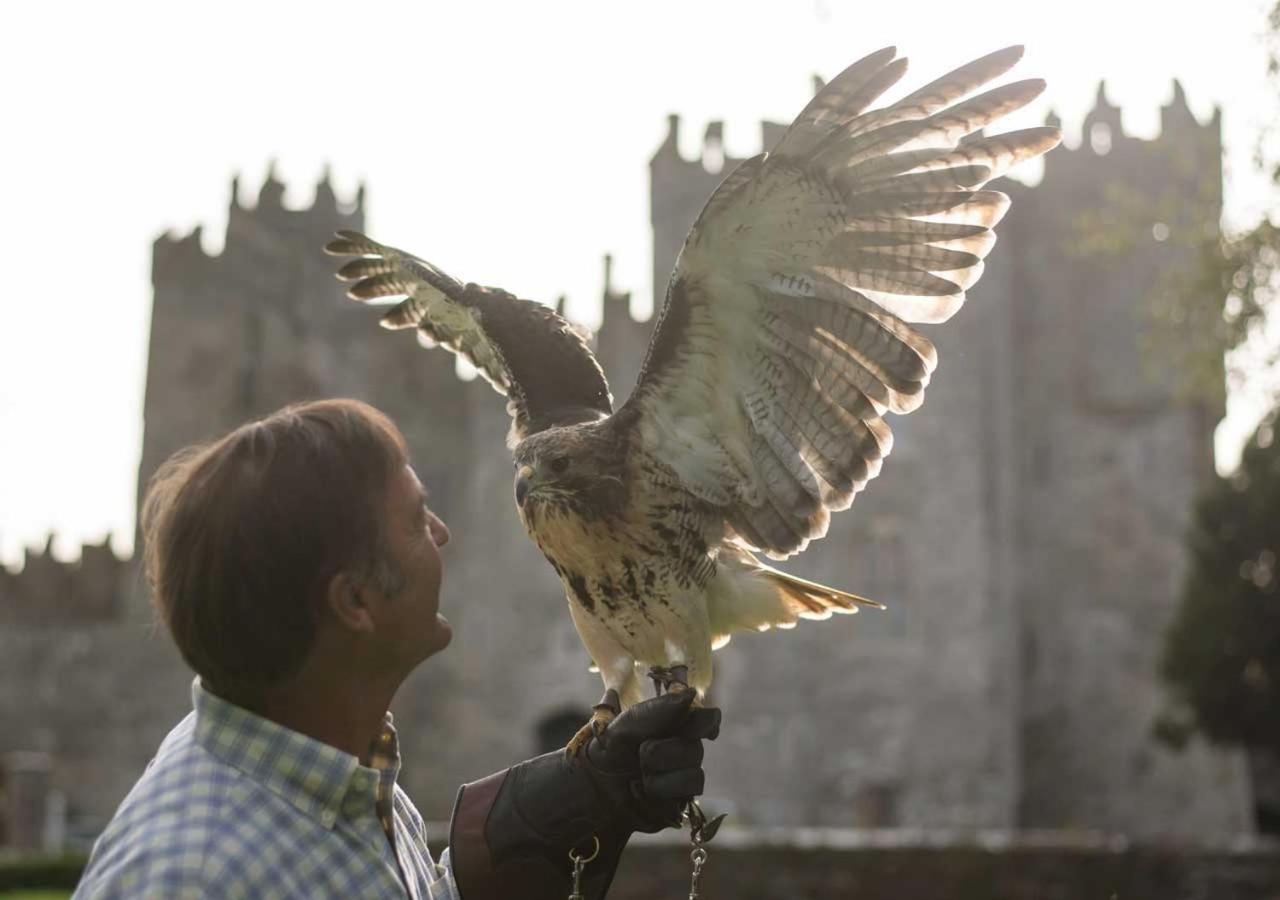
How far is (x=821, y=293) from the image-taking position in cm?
402

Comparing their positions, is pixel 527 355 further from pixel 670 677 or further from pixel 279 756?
pixel 279 756

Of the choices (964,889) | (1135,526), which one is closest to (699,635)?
(964,889)

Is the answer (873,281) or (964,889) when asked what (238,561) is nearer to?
(873,281)

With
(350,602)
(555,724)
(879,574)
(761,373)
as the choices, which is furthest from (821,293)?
(555,724)

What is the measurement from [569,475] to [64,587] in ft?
88.5

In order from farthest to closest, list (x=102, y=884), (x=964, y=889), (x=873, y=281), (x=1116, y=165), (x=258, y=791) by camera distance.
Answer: (x=1116, y=165)
(x=964, y=889)
(x=873, y=281)
(x=258, y=791)
(x=102, y=884)

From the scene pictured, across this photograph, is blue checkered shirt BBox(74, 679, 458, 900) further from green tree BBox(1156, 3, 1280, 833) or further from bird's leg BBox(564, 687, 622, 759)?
green tree BBox(1156, 3, 1280, 833)

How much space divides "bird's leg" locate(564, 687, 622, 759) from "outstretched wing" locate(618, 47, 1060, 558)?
1.75 feet

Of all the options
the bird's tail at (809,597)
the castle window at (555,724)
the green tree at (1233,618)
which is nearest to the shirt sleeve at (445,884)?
the bird's tail at (809,597)

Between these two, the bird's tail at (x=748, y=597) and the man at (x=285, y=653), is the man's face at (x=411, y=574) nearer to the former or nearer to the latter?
the man at (x=285, y=653)

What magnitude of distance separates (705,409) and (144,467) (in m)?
25.9

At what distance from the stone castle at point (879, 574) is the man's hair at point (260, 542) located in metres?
22.8

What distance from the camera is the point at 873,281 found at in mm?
4043

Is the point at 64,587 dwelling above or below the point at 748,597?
below
